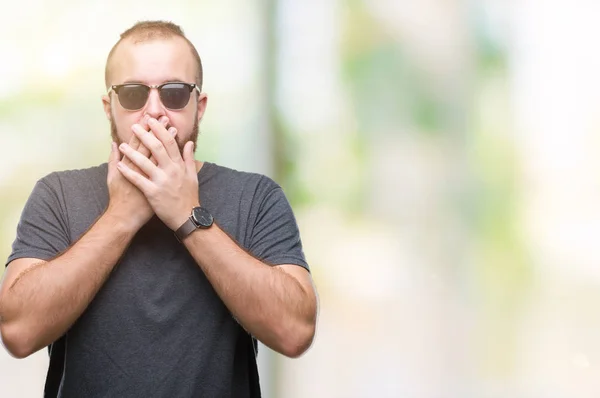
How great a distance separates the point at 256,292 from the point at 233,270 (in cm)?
6

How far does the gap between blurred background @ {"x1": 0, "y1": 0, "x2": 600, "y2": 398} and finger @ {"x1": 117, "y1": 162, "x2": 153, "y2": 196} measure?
132 cm

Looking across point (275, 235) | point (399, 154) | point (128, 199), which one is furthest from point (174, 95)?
point (399, 154)

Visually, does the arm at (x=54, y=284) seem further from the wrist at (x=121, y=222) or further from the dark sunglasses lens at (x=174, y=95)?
the dark sunglasses lens at (x=174, y=95)

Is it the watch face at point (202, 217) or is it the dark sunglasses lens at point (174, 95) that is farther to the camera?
the dark sunglasses lens at point (174, 95)

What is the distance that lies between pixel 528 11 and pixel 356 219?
1.02 m

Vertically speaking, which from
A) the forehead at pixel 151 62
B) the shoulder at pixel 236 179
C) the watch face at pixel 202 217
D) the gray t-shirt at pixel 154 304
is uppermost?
the forehead at pixel 151 62

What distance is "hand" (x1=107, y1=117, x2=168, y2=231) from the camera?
163 centimetres

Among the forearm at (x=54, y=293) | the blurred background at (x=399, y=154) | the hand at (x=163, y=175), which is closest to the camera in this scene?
the forearm at (x=54, y=293)

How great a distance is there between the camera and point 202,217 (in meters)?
1.62

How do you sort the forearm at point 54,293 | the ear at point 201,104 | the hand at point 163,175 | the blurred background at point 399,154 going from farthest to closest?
the blurred background at point 399,154 → the ear at point 201,104 → the hand at point 163,175 → the forearm at point 54,293

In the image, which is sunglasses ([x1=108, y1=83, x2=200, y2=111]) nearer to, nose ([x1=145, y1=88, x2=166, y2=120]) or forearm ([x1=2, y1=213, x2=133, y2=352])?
nose ([x1=145, y1=88, x2=166, y2=120])

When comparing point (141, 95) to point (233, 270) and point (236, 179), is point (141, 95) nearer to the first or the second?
point (236, 179)

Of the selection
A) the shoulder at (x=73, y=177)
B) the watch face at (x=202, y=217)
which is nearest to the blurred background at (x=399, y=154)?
the shoulder at (x=73, y=177)

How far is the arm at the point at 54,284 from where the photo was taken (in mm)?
1520
